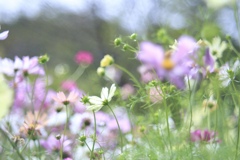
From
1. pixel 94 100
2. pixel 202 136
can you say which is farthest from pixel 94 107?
pixel 202 136

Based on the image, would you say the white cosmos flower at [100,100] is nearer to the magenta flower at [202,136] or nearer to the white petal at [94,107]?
the white petal at [94,107]

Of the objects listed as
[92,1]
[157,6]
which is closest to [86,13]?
[92,1]

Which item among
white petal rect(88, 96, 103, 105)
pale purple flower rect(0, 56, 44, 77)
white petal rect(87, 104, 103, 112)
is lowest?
pale purple flower rect(0, 56, 44, 77)

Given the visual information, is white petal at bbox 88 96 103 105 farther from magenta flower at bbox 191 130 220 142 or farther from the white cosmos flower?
magenta flower at bbox 191 130 220 142

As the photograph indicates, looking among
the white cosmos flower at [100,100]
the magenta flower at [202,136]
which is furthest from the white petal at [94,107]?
the magenta flower at [202,136]

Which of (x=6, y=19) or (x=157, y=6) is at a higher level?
(x=157, y=6)

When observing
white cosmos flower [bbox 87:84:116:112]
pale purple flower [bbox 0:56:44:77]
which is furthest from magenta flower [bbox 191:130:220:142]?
pale purple flower [bbox 0:56:44:77]

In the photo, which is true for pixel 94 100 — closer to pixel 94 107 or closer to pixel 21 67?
pixel 94 107

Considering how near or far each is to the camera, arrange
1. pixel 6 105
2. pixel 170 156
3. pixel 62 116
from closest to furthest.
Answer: pixel 6 105, pixel 170 156, pixel 62 116

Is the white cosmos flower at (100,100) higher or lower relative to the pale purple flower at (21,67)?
higher

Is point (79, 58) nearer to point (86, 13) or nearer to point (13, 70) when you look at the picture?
point (13, 70)

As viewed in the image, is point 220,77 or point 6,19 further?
point 6,19
